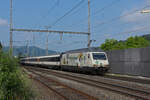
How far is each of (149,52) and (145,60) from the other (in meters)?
0.95

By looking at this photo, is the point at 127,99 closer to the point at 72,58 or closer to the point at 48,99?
the point at 48,99

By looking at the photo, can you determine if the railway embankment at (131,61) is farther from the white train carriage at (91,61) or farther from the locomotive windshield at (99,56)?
the locomotive windshield at (99,56)

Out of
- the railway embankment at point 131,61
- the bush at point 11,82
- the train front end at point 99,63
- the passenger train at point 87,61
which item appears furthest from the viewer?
the passenger train at point 87,61

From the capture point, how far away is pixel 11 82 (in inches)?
270

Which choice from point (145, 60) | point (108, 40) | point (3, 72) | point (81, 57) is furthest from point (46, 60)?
point (108, 40)

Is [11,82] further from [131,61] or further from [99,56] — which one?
[99,56]

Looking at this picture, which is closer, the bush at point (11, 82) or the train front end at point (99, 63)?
the bush at point (11, 82)

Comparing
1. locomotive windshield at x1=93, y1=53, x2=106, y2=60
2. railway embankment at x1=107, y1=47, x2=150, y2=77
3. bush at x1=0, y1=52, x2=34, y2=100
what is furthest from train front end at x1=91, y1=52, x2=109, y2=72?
bush at x1=0, y1=52, x2=34, y2=100

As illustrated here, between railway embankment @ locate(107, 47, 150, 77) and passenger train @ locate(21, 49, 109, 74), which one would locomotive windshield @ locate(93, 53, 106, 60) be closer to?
passenger train @ locate(21, 49, 109, 74)

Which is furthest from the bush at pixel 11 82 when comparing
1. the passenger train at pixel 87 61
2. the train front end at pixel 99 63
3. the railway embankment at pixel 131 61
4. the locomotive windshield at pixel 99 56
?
the locomotive windshield at pixel 99 56

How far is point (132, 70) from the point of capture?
876 inches

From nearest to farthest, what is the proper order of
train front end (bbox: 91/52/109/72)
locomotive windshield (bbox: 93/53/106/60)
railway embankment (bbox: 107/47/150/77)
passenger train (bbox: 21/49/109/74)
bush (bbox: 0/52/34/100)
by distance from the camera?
bush (bbox: 0/52/34/100) < railway embankment (bbox: 107/47/150/77) < train front end (bbox: 91/52/109/72) < passenger train (bbox: 21/49/109/74) < locomotive windshield (bbox: 93/53/106/60)

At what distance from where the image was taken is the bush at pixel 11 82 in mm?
6370

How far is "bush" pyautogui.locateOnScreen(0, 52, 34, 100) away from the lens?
251 inches
